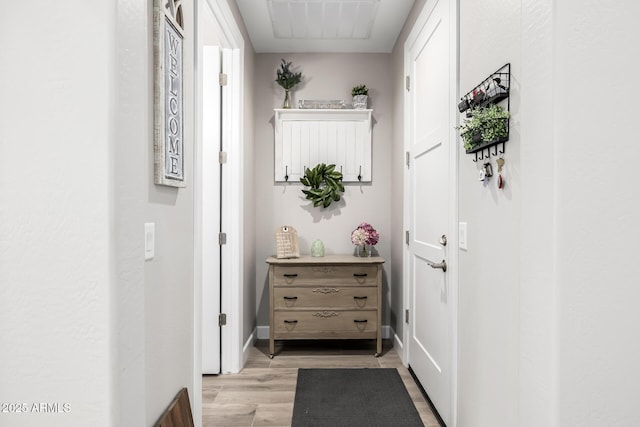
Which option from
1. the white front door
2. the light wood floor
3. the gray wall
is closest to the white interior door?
the light wood floor

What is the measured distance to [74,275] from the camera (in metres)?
1.03

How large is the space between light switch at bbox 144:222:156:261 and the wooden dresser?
1953 mm

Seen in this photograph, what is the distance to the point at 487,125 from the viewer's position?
1.51 metres

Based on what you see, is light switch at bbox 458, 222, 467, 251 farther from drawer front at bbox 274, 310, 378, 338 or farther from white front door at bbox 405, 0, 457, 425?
drawer front at bbox 274, 310, 378, 338

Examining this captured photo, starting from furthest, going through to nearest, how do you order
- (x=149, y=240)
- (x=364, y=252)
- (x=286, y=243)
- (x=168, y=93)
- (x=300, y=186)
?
(x=300, y=186)
(x=364, y=252)
(x=286, y=243)
(x=168, y=93)
(x=149, y=240)

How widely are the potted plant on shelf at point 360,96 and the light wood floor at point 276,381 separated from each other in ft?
6.84

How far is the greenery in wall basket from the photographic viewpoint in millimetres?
1452

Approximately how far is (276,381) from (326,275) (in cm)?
88

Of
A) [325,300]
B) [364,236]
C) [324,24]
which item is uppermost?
[324,24]

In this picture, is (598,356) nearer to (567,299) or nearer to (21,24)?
(567,299)

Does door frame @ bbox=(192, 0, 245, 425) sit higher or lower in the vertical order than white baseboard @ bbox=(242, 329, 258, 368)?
higher

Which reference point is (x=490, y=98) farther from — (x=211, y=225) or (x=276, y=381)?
(x=276, y=381)

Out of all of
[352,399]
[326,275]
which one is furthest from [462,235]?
[326,275]

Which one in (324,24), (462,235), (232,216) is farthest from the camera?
(324,24)
